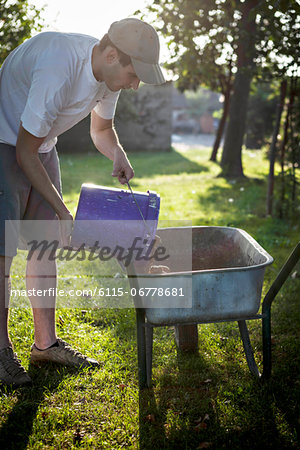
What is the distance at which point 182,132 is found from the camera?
44.2m

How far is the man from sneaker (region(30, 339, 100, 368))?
0.17 m

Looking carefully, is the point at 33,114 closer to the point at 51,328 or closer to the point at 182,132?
the point at 51,328

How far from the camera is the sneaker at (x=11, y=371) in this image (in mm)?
2580

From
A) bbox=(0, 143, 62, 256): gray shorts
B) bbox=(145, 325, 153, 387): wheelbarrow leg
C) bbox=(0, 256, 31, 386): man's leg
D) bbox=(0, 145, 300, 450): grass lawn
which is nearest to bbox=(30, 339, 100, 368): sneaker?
bbox=(0, 145, 300, 450): grass lawn

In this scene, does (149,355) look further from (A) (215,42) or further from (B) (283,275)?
(A) (215,42)

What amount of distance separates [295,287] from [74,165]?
415 inches

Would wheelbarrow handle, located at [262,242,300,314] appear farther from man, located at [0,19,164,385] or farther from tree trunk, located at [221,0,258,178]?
tree trunk, located at [221,0,258,178]

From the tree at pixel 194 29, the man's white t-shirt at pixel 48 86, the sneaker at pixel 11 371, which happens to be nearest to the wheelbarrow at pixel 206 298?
the sneaker at pixel 11 371

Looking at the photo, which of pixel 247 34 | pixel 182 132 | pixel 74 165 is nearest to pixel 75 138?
pixel 74 165

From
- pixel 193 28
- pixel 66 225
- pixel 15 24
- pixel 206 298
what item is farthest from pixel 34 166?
pixel 193 28

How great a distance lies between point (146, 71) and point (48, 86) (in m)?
0.47

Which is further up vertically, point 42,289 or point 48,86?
point 48,86

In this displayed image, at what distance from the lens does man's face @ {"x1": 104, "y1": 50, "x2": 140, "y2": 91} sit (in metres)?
2.23

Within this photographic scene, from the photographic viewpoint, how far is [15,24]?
5.82 m
